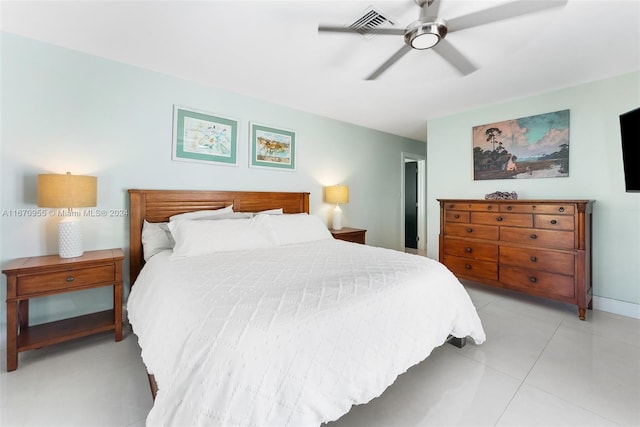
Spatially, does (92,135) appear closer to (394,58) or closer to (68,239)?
(68,239)

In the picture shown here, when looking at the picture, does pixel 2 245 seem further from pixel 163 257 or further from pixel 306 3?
pixel 306 3

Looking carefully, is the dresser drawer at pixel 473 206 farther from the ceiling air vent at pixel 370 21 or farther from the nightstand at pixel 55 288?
the nightstand at pixel 55 288

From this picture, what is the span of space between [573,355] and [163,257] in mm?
3101

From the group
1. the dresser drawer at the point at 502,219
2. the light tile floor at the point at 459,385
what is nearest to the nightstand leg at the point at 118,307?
the light tile floor at the point at 459,385

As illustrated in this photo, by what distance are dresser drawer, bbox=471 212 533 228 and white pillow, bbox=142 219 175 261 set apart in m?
3.24

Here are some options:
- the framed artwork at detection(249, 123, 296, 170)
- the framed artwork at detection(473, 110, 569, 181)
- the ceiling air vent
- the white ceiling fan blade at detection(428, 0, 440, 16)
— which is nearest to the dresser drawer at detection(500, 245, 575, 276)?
the framed artwork at detection(473, 110, 569, 181)

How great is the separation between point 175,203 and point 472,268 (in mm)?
3338

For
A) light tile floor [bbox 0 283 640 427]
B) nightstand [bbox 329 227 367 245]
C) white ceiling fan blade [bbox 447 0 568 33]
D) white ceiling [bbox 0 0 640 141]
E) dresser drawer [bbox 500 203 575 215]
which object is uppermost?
white ceiling [bbox 0 0 640 141]

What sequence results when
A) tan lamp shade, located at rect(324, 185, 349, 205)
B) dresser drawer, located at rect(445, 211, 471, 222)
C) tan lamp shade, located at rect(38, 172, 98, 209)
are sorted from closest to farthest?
tan lamp shade, located at rect(38, 172, 98, 209)
dresser drawer, located at rect(445, 211, 471, 222)
tan lamp shade, located at rect(324, 185, 349, 205)

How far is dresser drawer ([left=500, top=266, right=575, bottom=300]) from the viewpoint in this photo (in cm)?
255

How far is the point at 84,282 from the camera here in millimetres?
1978

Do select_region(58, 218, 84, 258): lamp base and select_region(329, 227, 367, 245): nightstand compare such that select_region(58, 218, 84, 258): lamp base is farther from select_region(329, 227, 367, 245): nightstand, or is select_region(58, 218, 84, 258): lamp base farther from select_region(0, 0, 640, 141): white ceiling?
select_region(329, 227, 367, 245): nightstand

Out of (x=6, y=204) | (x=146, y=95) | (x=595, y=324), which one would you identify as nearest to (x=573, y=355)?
(x=595, y=324)

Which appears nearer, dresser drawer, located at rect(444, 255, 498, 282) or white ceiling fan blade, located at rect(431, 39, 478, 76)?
white ceiling fan blade, located at rect(431, 39, 478, 76)
